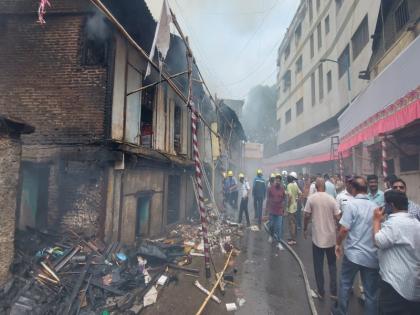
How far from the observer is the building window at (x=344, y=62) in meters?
18.9

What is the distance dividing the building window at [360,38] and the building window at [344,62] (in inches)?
40.2

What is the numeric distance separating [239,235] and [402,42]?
8.87 meters

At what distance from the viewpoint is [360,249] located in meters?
3.54

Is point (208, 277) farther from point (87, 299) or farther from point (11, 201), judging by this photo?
point (11, 201)

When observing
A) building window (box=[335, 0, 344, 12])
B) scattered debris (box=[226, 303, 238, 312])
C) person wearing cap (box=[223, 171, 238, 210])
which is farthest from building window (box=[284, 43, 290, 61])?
scattered debris (box=[226, 303, 238, 312])

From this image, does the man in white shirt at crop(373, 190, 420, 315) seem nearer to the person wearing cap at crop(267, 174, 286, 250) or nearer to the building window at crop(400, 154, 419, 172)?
the person wearing cap at crop(267, 174, 286, 250)

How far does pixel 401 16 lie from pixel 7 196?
13.5 m

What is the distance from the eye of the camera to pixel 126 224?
698 centimetres

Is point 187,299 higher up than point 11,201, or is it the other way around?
point 11,201

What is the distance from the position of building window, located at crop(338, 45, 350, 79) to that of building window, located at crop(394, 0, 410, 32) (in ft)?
28.8

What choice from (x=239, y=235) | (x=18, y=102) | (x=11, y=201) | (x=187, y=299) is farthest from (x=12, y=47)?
(x=239, y=235)

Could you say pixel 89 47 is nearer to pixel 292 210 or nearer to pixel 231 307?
pixel 231 307

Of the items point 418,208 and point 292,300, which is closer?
point 418,208

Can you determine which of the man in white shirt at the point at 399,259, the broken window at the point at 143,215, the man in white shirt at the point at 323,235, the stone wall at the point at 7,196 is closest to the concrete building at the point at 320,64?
the man in white shirt at the point at 323,235
